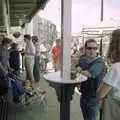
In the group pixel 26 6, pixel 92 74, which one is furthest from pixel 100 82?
pixel 26 6

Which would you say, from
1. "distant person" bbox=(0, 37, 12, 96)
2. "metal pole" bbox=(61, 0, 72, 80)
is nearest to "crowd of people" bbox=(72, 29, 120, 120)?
"metal pole" bbox=(61, 0, 72, 80)

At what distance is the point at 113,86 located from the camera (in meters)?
3.23

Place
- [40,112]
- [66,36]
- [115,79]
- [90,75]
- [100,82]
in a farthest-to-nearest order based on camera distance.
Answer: [40,112] → [100,82] → [90,75] → [66,36] → [115,79]

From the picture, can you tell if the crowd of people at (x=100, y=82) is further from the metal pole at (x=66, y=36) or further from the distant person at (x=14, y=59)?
the distant person at (x=14, y=59)

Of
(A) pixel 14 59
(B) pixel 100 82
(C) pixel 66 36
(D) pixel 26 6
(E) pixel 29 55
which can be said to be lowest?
(A) pixel 14 59

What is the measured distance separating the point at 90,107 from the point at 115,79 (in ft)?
5.07

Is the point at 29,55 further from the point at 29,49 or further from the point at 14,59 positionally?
the point at 14,59

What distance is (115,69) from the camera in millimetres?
3236

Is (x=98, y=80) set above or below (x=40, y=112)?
above

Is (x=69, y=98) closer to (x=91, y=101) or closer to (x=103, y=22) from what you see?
(x=91, y=101)

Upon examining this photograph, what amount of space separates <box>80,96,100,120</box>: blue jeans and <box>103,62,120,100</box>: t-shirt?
141cm

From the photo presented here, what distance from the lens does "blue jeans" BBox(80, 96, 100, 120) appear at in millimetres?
4663

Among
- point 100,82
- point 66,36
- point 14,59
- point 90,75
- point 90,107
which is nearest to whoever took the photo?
point 66,36

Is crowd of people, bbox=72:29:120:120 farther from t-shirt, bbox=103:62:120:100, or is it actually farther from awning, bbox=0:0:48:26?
awning, bbox=0:0:48:26
